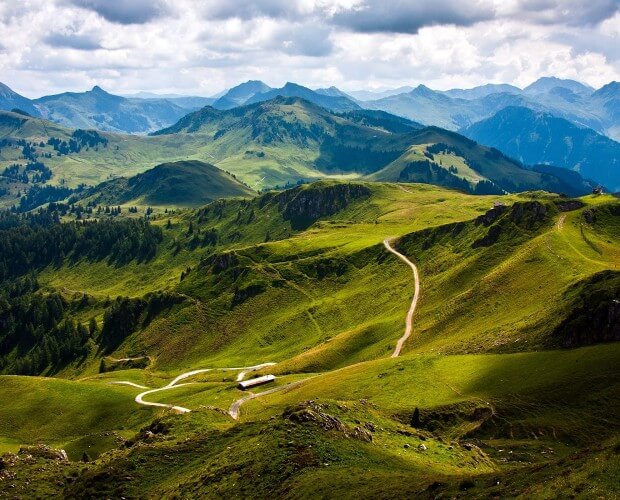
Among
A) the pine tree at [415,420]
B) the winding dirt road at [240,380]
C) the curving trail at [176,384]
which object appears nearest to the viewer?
the pine tree at [415,420]

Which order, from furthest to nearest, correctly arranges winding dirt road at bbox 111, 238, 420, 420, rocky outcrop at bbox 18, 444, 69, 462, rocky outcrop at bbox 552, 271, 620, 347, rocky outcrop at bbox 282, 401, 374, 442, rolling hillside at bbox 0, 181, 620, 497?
winding dirt road at bbox 111, 238, 420, 420 < rocky outcrop at bbox 552, 271, 620, 347 < rocky outcrop at bbox 18, 444, 69, 462 < rocky outcrop at bbox 282, 401, 374, 442 < rolling hillside at bbox 0, 181, 620, 497

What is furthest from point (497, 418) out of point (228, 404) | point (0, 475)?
point (0, 475)

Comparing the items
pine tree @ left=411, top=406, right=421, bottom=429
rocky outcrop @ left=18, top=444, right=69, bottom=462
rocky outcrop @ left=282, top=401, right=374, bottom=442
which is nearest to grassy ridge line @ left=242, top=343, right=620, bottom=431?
pine tree @ left=411, top=406, right=421, bottom=429

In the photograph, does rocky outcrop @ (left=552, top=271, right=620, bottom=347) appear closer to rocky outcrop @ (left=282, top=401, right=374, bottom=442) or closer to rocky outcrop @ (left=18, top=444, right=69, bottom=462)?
rocky outcrop @ (left=282, top=401, right=374, bottom=442)

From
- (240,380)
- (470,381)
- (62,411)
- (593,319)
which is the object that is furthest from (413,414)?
(62,411)

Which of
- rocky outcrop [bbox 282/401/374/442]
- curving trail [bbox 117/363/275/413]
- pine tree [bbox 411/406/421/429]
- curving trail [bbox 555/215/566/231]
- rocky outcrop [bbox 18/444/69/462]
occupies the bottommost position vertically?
curving trail [bbox 117/363/275/413]

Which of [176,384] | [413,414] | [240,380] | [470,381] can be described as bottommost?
[176,384]

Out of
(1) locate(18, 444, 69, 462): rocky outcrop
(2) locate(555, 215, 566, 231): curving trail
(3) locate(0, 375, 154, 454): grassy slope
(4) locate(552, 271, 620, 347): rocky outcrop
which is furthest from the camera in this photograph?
(2) locate(555, 215, 566, 231): curving trail

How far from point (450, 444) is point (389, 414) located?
14068mm

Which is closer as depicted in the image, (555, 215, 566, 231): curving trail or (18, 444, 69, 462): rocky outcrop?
(18, 444, 69, 462): rocky outcrop

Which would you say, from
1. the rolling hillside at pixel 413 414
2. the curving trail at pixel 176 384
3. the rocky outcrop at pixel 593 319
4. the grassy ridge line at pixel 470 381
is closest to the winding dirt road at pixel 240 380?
the curving trail at pixel 176 384

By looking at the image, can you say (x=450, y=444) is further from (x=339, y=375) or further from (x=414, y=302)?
(x=414, y=302)

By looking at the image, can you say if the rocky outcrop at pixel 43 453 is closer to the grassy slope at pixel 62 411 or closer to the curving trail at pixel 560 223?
the grassy slope at pixel 62 411

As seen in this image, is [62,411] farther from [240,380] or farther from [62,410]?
[240,380]
